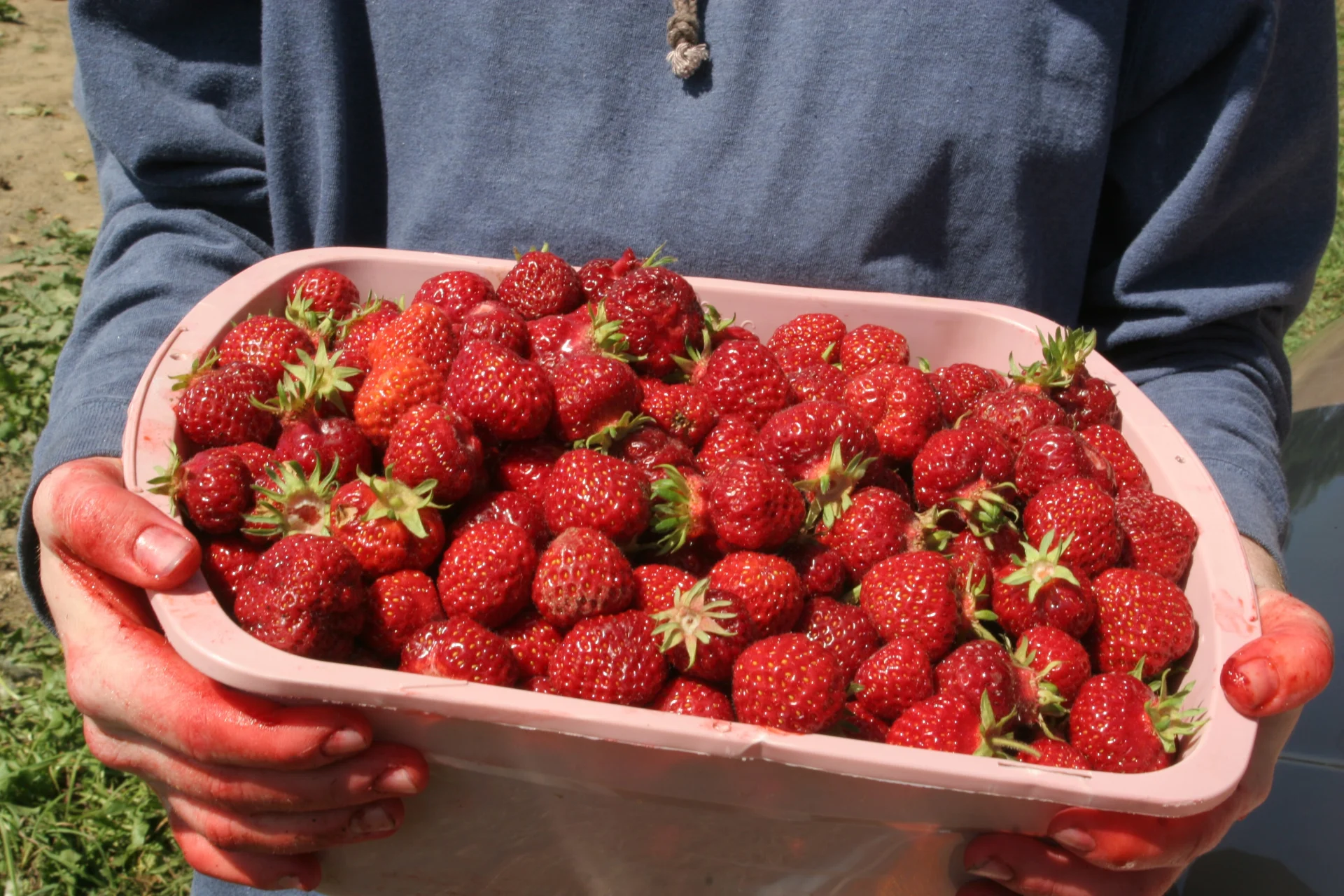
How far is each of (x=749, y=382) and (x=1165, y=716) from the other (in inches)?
27.1

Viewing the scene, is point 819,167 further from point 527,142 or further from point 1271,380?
point 1271,380

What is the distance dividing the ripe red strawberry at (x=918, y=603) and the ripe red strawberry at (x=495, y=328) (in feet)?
2.06

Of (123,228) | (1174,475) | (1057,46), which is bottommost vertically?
(1174,475)

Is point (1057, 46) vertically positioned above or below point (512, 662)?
above

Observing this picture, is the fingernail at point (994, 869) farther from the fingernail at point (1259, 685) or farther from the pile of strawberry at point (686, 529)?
the fingernail at point (1259, 685)

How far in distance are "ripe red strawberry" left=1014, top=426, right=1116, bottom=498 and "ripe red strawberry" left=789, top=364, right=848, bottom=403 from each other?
275 mm

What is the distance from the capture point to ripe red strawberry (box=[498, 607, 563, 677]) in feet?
4.01

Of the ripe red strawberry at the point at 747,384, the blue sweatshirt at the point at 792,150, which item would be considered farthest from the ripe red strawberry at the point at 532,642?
the blue sweatshirt at the point at 792,150

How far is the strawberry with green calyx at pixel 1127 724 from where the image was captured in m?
1.13

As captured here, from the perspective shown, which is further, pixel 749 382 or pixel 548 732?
pixel 749 382


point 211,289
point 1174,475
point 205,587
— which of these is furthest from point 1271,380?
point 211,289

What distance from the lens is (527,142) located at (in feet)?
5.67

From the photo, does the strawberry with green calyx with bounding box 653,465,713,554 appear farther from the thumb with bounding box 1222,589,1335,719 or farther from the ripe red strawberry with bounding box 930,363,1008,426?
the thumb with bounding box 1222,589,1335,719

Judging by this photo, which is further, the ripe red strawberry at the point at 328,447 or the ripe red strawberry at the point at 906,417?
the ripe red strawberry at the point at 906,417
